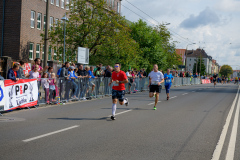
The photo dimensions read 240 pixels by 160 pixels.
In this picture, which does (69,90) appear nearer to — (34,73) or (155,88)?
(34,73)

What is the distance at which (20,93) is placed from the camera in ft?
42.9

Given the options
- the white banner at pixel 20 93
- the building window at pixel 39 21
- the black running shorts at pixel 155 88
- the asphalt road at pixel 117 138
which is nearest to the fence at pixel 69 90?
the white banner at pixel 20 93

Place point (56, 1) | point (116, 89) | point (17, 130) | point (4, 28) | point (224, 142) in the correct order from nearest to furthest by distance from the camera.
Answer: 1. point (224, 142)
2. point (17, 130)
3. point (116, 89)
4. point (4, 28)
5. point (56, 1)

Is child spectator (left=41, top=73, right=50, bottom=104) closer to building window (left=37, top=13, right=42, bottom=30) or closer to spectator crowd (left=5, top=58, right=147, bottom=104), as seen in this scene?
spectator crowd (left=5, top=58, right=147, bottom=104)

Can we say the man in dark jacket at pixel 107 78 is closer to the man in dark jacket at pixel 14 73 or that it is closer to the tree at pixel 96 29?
the man in dark jacket at pixel 14 73

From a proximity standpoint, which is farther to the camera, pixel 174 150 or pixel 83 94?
pixel 83 94

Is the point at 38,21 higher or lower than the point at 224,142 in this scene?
higher

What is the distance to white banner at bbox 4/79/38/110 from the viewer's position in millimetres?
12203

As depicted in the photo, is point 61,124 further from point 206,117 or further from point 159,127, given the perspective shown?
point 206,117

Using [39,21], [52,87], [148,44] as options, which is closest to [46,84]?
[52,87]

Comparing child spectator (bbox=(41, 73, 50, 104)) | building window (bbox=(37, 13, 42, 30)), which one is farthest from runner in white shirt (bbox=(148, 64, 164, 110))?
building window (bbox=(37, 13, 42, 30))

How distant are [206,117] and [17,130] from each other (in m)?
6.34

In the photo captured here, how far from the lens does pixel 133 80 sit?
2738cm

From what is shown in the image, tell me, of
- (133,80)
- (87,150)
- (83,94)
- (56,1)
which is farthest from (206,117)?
(56,1)
